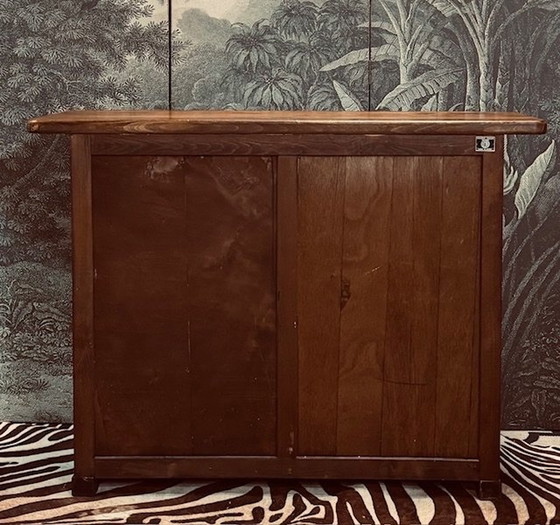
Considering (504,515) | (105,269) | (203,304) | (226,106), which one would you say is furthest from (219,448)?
(226,106)

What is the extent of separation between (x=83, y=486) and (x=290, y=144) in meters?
1.05

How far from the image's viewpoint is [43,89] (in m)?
3.19

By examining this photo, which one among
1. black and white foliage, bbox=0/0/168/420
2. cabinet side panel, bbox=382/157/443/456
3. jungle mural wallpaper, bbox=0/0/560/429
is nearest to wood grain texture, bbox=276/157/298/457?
cabinet side panel, bbox=382/157/443/456

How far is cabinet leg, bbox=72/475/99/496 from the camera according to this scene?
2.69 m

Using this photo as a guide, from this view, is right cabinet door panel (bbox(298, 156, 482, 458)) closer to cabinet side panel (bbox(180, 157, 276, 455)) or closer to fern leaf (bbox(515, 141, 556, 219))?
cabinet side panel (bbox(180, 157, 276, 455))

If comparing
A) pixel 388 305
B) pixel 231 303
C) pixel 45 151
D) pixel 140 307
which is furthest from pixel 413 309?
pixel 45 151

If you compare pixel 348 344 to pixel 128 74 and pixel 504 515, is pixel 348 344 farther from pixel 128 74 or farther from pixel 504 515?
pixel 128 74

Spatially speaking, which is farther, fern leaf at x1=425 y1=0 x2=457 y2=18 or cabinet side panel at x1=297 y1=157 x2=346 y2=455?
fern leaf at x1=425 y1=0 x2=457 y2=18

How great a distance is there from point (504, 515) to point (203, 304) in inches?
36.9

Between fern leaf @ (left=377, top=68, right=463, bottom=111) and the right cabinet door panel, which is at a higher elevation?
fern leaf @ (left=377, top=68, right=463, bottom=111)

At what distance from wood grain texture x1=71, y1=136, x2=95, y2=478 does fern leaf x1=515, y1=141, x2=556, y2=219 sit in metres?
1.37

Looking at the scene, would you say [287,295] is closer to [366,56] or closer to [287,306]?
[287,306]

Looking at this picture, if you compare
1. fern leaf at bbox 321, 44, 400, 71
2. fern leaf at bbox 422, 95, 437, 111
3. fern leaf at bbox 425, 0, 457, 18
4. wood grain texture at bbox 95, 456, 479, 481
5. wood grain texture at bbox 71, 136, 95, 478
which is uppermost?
fern leaf at bbox 425, 0, 457, 18

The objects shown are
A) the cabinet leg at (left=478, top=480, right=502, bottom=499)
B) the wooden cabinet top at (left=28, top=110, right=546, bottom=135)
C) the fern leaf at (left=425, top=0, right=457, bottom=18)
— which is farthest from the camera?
the fern leaf at (left=425, top=0, right=457, bottom=18)
